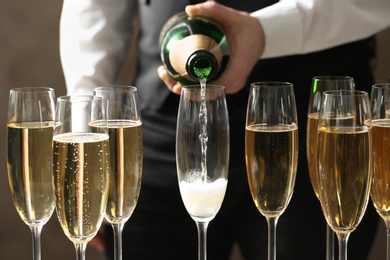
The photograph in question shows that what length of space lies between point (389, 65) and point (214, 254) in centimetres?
122

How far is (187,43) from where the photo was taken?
1447mm

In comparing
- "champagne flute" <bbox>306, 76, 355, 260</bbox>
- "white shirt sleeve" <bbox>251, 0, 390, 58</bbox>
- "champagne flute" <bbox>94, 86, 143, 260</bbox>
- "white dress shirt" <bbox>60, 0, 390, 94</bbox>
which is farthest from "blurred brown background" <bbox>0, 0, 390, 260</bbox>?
"champagne flute" <bbox>94, 86, 143, 260</bbox>

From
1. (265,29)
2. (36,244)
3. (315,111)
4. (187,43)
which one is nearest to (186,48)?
(187,43)

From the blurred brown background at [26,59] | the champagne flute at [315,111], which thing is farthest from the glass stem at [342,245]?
the blurred brown background at [26,59]

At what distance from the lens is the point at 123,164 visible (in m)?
1.19

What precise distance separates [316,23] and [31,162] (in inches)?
37.2

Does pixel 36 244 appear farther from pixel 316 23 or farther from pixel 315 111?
pixel 316 23

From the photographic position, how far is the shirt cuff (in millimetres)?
1782

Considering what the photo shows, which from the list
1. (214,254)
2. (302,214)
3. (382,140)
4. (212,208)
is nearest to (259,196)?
(212,208)

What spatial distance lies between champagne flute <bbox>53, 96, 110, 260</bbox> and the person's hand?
476mm

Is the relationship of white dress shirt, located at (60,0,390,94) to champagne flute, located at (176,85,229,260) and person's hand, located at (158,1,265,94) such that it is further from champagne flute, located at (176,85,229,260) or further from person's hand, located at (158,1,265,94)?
champagne flute, located at (176,85,229,260)

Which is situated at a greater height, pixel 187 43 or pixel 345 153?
pixel 187 43

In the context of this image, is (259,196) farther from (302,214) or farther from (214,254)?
(214,254)

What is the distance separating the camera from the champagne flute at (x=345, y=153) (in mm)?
1106
